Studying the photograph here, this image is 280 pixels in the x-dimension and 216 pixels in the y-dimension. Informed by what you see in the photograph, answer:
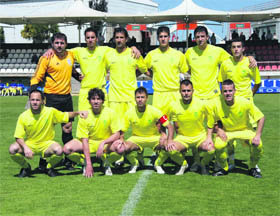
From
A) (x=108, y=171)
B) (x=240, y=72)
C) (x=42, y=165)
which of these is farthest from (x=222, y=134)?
(x=42, y=165)

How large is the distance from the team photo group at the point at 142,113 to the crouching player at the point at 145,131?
0.01 m

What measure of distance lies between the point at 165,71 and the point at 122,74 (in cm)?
65

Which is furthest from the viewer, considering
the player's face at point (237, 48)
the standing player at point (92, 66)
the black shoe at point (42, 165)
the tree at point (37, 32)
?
the tree at point (37, 32)

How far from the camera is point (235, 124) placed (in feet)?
20.1

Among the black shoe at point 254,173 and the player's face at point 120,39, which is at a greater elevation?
the player's face at point 120,39

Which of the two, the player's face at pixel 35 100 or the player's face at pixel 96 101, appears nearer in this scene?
the player's face at pixel 35 100

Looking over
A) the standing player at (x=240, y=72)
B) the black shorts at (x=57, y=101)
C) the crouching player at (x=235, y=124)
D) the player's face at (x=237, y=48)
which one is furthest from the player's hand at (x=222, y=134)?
the black shorts at (x=57, y=101)

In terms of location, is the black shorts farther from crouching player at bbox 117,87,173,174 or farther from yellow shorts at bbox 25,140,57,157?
crouching player at bbox 117,87,173,174

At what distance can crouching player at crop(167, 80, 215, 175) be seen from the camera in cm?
600

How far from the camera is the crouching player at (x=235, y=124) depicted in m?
5.87

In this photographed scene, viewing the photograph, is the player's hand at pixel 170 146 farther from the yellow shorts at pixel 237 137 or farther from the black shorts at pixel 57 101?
the black shorts at pixel 57 101

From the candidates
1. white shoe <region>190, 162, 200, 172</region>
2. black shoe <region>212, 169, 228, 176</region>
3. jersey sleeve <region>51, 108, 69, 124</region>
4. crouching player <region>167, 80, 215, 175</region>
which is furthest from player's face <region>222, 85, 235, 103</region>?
jersey sleeve <region>51, 108, 69, 124</region>

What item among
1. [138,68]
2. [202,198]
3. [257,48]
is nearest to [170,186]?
[202,198]

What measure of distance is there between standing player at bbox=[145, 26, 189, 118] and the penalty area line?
1270mm
